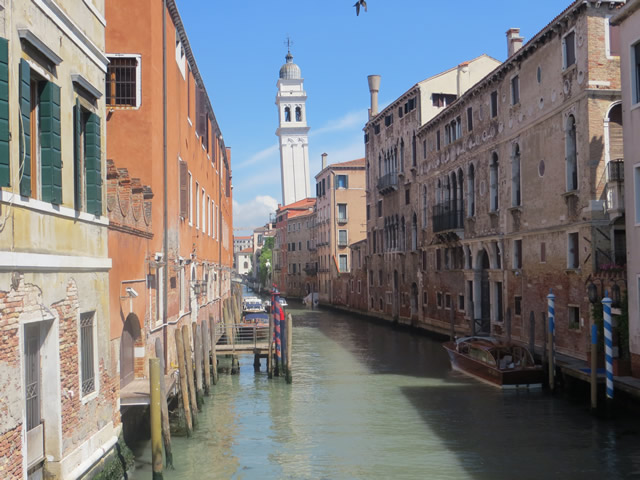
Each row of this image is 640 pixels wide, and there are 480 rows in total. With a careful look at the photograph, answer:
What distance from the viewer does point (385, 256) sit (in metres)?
37.7

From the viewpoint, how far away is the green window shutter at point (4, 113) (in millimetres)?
5406

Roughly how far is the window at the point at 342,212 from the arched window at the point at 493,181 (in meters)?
29.1

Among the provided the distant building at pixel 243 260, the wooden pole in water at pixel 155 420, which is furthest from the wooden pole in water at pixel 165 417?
the distant building at pixel 243 260

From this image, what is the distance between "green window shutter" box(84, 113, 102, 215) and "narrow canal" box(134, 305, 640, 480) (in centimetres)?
394

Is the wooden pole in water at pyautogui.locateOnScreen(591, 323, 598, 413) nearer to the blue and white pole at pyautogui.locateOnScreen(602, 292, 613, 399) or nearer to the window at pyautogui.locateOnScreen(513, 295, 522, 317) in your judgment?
the blue and white pole at pyautogui.locateOnScreen(602, 292, 613, 399)

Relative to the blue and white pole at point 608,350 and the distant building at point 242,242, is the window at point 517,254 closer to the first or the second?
the blue and white pole at point 608,350

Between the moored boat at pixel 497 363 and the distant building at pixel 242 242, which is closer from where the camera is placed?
the moored boat at pixel 497 363

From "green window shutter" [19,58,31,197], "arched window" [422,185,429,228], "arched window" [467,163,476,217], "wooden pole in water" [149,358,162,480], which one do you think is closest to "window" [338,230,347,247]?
"arched window" [422,185,429,228]

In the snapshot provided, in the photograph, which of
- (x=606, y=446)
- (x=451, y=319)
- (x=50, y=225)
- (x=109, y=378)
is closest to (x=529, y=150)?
(x=451, y=319)

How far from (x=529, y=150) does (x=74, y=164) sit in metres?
15.0

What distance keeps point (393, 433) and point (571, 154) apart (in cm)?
826

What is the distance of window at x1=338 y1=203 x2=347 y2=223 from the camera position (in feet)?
171

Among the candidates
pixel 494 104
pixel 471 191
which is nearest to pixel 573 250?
pixel 494 104

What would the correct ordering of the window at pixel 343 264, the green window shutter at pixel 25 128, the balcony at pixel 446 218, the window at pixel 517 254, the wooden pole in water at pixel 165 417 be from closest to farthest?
the green window shutter at pixel 25 128, the wooden pole in water at pixel 165 417, the window at pixel 517 254, the balcony at pixel 446 218, the window at pixel 343 264
